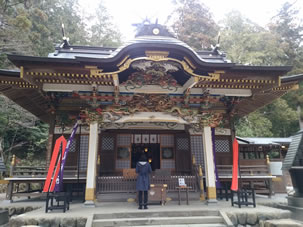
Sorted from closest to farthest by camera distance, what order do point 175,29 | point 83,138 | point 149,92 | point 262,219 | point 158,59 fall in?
point 262,219
point 158,59
point 149,92
point 83,138
point 175,29

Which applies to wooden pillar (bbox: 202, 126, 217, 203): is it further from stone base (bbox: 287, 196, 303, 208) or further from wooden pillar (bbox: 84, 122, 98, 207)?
wooden pillar (bbox: 84, 122, 98, 207)

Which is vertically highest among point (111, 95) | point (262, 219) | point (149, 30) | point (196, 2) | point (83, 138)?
point (196, 2)

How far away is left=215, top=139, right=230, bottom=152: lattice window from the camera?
30.9ft

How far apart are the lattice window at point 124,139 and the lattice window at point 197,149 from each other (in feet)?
9.12

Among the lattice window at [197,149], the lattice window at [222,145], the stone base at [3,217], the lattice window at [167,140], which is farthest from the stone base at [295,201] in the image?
the stone base at [3,217]

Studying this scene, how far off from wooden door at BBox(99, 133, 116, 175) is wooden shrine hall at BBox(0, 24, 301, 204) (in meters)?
0.04

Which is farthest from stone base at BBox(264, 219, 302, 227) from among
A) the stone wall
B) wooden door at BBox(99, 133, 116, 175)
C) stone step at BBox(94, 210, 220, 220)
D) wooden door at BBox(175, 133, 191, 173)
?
wooden door at BBox(99, 133, 116, 175)

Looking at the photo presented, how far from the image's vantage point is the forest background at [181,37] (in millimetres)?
14211

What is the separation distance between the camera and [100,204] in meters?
6.89

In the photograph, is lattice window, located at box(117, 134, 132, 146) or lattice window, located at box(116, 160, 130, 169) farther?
lattice window, located at box(117, 134, 132, 146)

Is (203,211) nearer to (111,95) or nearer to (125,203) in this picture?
(125,203)

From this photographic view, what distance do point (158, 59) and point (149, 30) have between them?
141 centimetres

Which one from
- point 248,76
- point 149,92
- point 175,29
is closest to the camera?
point 248,76

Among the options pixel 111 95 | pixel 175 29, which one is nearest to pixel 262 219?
pixel 111 95
